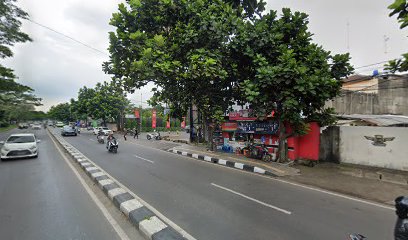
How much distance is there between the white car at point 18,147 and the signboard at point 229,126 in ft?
39.7

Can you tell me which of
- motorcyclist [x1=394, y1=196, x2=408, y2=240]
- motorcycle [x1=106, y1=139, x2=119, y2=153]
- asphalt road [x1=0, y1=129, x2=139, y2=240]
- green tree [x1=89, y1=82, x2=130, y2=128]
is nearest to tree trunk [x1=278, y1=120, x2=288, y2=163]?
asphalt road [x1=0, y1=129, x2=139, y2=240]

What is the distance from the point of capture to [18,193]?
6.50 meters

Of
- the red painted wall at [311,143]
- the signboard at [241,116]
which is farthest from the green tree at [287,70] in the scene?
the signboard at [241,116]

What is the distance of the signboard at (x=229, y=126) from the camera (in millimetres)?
16108

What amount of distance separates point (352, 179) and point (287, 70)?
5.17 meters

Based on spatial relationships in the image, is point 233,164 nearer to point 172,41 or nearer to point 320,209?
point 320,209

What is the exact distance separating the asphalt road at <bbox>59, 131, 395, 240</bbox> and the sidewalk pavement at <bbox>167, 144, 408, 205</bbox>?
3.46ft

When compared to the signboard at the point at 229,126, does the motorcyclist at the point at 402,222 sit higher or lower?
lower

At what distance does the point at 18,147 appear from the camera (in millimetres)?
11922

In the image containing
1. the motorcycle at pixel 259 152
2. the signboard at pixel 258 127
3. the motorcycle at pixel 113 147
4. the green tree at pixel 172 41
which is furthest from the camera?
the motorcycle at pixel 113 147

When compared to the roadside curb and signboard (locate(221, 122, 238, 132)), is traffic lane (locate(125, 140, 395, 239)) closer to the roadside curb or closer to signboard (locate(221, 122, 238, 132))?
the roadside curb

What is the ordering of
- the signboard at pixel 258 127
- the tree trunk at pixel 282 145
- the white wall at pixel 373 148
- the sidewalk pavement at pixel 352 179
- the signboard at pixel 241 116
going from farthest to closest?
the signboard at pixel 241 116, the signboard at pixel 258 127, the tree trunk at pixel 282 145, the white wall at pixel 373 148, the sidewalk pavement at pixel 352 179

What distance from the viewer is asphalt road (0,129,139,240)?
13.9ft

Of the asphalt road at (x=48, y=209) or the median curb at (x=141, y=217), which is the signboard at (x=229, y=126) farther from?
the asphalt road at (x=48, y=209)
